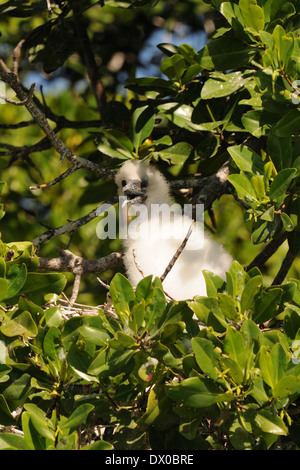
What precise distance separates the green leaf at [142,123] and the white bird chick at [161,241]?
0.17m

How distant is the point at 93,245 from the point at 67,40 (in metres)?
0.98

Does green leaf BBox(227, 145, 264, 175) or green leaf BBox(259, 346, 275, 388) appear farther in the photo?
green leaf BBox(227, 145, 264, 175)

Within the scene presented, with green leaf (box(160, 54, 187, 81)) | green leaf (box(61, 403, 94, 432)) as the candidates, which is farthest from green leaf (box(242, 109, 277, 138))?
green leaf (box(61, 403, 94, 432))

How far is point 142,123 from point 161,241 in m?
0.45

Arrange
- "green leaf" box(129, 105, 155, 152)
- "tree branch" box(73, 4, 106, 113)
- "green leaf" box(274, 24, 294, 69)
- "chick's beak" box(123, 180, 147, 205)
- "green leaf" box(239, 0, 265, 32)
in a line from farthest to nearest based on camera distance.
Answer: "tree branch" box(73, 4, 106, 113)
"chick's beak" box(123, 180, 147, 205)
"green leaf" box(129, 105, 155, 152)
"green leaf" box(239, 0, 265, 32)
"green leaf" box(274, 24, 294, 69)

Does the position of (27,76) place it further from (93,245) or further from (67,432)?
(67,432)

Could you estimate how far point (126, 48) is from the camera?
3.76 metres

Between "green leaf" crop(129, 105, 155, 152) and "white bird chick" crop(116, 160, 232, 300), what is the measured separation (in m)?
0.17

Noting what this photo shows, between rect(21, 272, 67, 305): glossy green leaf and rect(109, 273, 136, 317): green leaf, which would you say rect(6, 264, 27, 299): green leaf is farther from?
rect(109, 273, 136, 317): green leaf

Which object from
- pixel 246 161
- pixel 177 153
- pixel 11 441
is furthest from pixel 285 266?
pixel 11 441

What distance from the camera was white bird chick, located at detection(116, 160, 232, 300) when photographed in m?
2.40

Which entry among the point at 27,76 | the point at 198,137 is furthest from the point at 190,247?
the point at 27,76

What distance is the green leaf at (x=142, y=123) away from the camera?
2516 mm
